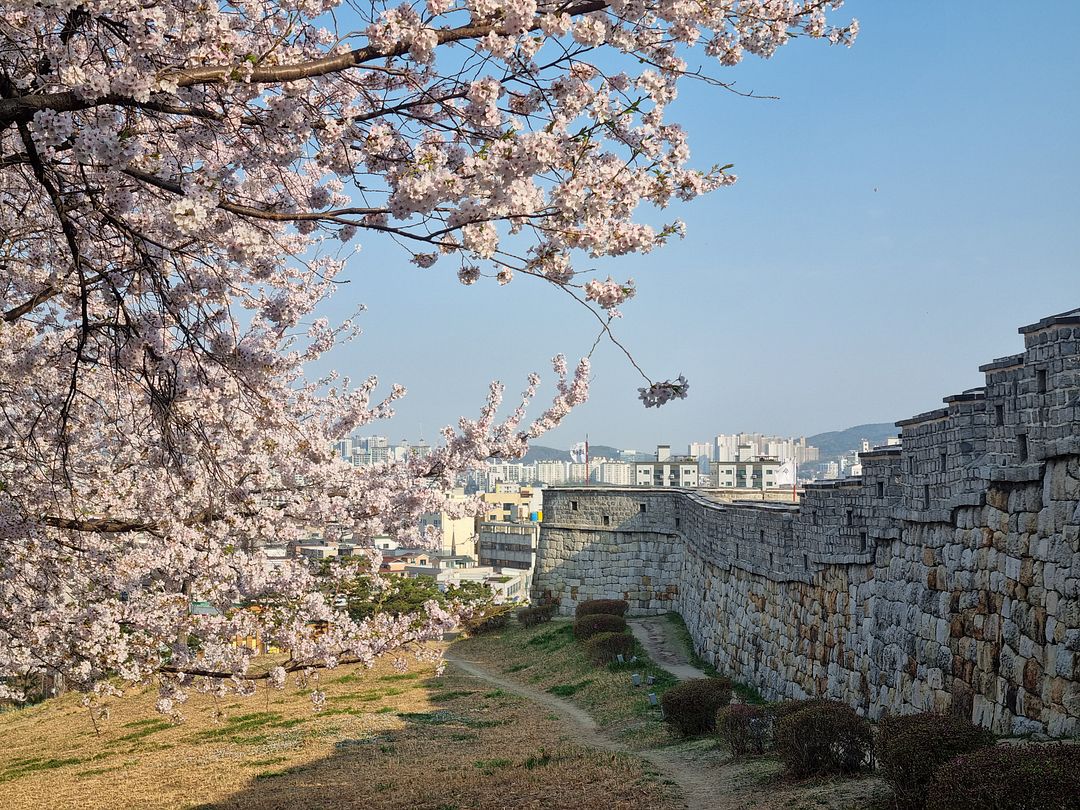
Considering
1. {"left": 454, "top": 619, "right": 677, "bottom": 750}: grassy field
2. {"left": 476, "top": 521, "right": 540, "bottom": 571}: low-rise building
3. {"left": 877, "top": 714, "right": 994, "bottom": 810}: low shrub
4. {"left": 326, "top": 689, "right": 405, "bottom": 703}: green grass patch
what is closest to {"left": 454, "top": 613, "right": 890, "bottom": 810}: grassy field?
{"left": 454, "top": 619, "right": 677, "bottom": 750}: grassy field

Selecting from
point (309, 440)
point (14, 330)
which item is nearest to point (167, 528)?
point (309, 440)

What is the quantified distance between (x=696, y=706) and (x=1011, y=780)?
7485 millimetres

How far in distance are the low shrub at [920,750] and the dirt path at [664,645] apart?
1159 cm

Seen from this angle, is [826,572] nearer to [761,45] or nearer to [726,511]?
[726,511]

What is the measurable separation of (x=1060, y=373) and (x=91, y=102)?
21.4 ft

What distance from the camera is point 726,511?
18562 mm

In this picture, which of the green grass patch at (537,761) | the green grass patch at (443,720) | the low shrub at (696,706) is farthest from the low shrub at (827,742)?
the green grass patch at (443,720)

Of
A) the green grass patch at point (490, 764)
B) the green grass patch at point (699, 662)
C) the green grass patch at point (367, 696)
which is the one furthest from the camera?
the green grass patch at point (367, 696)

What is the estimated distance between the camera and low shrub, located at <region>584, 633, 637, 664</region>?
20.7m

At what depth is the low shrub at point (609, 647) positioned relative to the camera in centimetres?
2066

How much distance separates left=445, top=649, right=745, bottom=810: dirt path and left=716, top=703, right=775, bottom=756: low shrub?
1.28 ft

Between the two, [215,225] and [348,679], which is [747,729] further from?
[348,679]

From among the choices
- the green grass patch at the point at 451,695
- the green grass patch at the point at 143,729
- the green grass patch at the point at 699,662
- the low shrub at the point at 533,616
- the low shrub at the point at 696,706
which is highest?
the low shrub at the point at 696,706

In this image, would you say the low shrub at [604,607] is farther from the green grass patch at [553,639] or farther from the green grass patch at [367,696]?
the green grass patch at [367,696]
